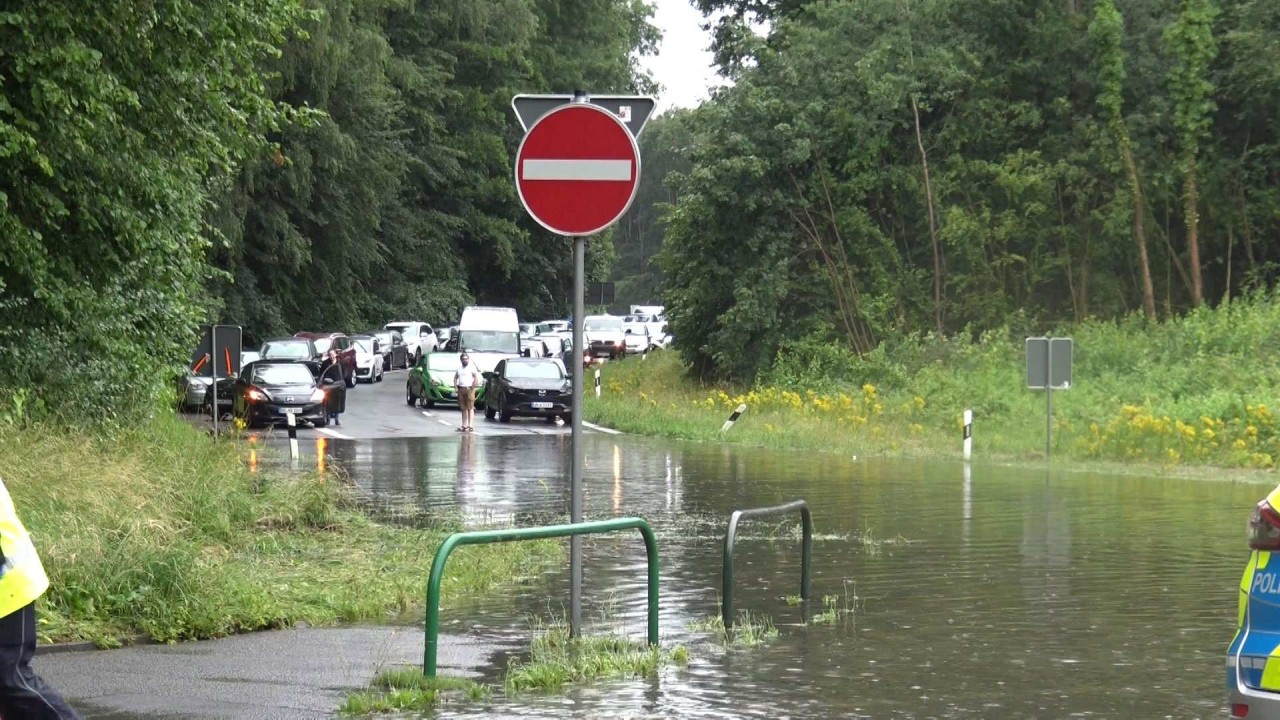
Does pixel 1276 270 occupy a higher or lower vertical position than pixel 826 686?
higher

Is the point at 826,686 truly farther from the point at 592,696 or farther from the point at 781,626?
the point at 781,626

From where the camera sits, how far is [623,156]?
30.9 feet

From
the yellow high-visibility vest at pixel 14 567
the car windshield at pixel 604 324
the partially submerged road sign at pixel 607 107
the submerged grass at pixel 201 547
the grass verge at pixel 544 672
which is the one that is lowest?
the grass verge at pixel 544 672

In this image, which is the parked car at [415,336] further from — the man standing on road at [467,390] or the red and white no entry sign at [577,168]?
the red and white no entry sign at [577,168]

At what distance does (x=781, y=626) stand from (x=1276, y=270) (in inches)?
1178

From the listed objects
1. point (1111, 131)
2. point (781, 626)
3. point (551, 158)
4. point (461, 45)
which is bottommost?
point (781, 626)

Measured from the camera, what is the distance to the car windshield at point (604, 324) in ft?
240

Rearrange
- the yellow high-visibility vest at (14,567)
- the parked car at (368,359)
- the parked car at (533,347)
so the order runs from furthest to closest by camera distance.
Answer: the parked car at (368,359) < the parked car at (533,347) < the yellow high-visibility vest at (14,567)

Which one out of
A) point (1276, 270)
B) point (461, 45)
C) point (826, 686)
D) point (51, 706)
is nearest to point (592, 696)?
point (826, 686)

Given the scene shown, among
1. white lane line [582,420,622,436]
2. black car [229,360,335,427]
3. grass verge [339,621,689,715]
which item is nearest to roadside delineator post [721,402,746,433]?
white lane line [582,420,622,436]

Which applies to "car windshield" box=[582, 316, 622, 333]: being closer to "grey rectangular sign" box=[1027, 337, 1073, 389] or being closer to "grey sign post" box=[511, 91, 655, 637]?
"grey rectangular sign" box=[1027, 337, 1073, 389]

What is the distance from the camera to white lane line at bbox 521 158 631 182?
30.9ft

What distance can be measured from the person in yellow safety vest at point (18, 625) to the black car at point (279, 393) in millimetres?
29110

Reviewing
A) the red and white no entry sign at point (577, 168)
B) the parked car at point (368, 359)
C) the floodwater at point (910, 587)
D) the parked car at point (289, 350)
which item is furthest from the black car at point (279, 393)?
the red and white no entry sign at point (577, 168)
